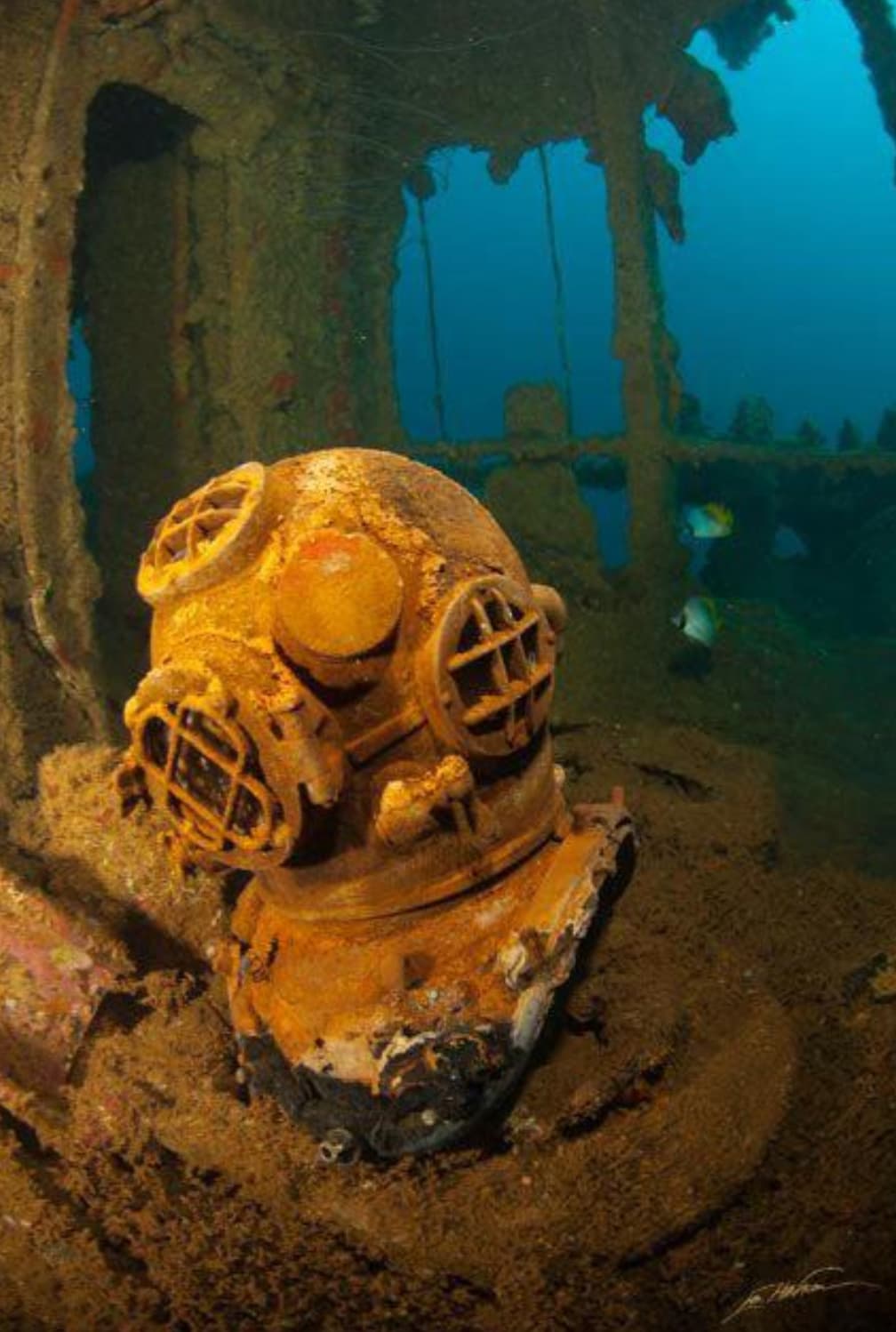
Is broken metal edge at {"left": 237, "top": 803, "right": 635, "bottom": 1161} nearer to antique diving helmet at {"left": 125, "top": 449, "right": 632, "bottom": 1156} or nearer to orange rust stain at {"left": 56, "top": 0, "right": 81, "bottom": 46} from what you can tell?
antique diving helmet at {"left": 125, "top": 449, "right": 632, "bottom": 1156}

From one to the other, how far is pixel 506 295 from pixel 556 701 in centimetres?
14129

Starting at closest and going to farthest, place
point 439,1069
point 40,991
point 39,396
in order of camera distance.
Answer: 1. point 439,1069
2. point 40,991
3. point 39,396

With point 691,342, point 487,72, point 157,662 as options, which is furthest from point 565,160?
point 157,662

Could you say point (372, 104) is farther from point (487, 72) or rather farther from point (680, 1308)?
point (680, 1308)

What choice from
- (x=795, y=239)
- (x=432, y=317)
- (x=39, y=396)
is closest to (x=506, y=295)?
(x=795, y=239)

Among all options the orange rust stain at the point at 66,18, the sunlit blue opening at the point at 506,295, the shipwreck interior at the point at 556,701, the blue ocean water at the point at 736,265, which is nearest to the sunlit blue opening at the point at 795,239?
the blue ocean water at the point at 736,265

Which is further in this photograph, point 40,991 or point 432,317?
point 432,317

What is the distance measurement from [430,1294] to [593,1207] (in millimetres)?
491

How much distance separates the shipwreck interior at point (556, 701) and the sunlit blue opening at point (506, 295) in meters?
98.3

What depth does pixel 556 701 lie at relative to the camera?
21.2ft

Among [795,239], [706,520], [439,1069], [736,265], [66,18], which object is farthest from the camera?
[795,239]

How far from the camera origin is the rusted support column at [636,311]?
24.2ft

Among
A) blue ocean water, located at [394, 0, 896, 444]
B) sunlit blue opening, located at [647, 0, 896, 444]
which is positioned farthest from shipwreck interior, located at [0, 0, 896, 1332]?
sunlit blue opening, located at [647, 0, 896, 444]

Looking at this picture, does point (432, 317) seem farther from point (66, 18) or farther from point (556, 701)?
point (556, 701)
